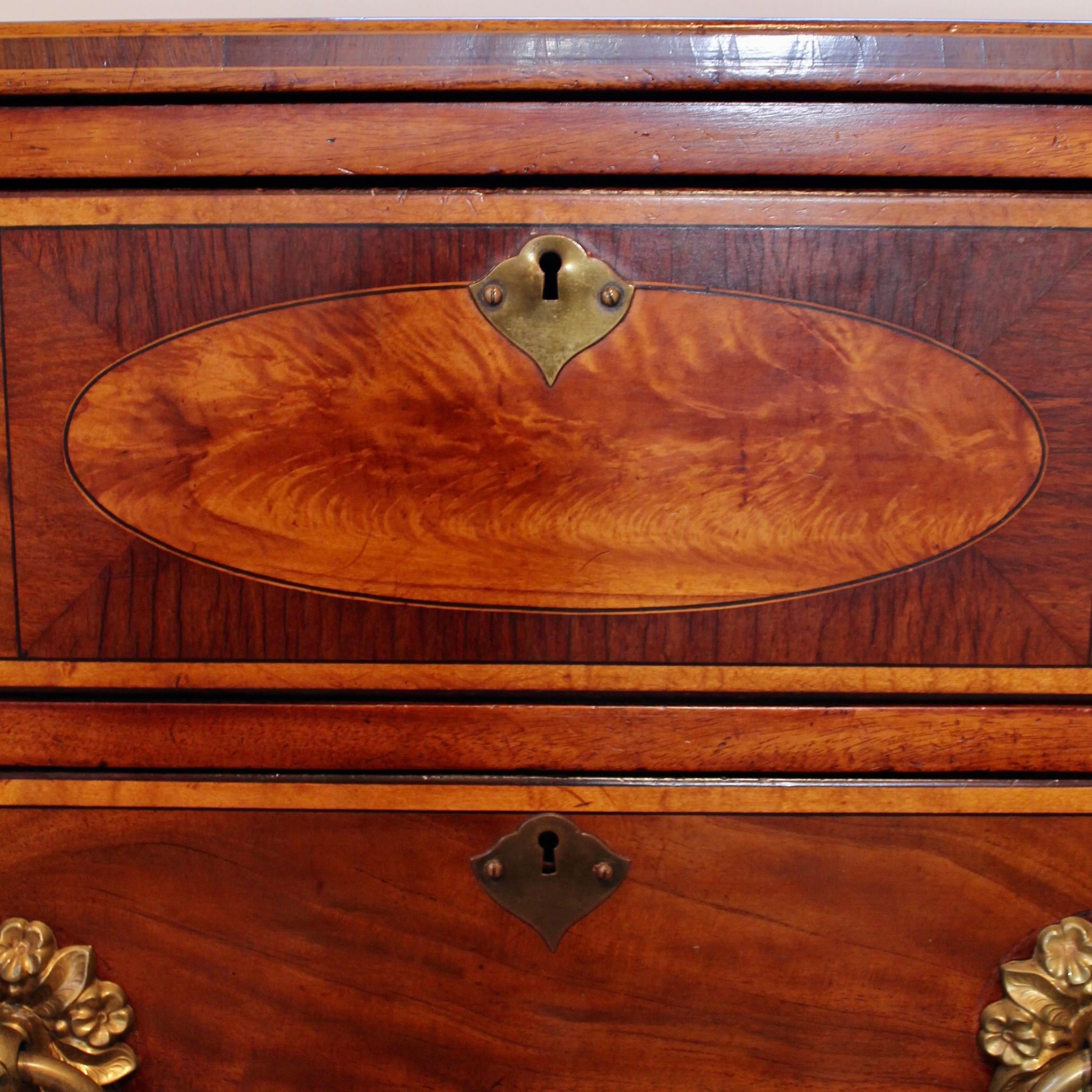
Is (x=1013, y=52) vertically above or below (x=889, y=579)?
above

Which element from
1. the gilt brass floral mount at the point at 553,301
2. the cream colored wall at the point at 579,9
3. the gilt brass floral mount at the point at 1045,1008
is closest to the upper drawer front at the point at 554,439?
the gilt brass floral mount at the point at 553,301

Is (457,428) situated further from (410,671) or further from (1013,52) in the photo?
(1013,52)

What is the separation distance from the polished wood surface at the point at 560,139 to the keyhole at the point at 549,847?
0.32m

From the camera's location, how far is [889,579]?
44cm

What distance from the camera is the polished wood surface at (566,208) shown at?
42cm

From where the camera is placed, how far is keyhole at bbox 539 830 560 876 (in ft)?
1.49

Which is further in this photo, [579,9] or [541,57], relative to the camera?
[579,9]

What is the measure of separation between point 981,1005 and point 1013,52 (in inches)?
17.9

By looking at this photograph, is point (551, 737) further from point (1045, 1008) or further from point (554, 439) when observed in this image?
point (1045, 1008)

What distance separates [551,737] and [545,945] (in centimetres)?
11

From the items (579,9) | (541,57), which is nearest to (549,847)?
(541,57)

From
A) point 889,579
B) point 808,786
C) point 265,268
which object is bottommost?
point 808,786

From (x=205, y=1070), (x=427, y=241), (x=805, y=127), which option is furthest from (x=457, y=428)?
(x=205, y=1070)

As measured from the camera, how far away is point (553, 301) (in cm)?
42
